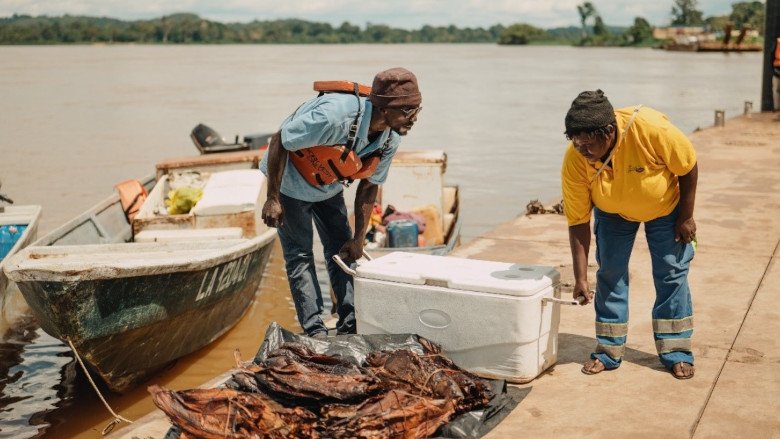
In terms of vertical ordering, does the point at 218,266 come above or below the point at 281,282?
above

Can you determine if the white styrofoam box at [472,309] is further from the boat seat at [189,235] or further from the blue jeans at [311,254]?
the boat seat at [189,235]

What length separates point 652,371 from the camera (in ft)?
15.8

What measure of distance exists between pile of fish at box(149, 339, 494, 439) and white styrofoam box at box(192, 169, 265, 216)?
4.97 m

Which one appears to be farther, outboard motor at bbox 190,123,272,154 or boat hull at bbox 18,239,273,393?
outboard motor at bbox 190,123,272,154

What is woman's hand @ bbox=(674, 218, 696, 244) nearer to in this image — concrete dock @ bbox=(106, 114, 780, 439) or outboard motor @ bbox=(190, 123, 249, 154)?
concrete dock @ bbox=(106, 114, 780, 439)

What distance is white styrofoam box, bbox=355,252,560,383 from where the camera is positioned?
4.51m

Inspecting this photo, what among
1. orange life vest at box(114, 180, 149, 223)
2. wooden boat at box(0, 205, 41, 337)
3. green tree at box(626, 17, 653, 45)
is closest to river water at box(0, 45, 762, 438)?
wooden boat at box(0, 205, 41, 337)

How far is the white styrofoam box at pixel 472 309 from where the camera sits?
4508 mm

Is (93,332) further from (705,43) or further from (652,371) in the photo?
(705,43)

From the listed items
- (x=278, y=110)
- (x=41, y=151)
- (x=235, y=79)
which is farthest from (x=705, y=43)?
(x=41, y=151)

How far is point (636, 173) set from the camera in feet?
14.5

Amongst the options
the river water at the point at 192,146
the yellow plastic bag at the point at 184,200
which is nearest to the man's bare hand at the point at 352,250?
the river water at the point at 192,146

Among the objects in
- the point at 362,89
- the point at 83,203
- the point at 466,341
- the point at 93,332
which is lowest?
the point at 83,203

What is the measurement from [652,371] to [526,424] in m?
0.95
